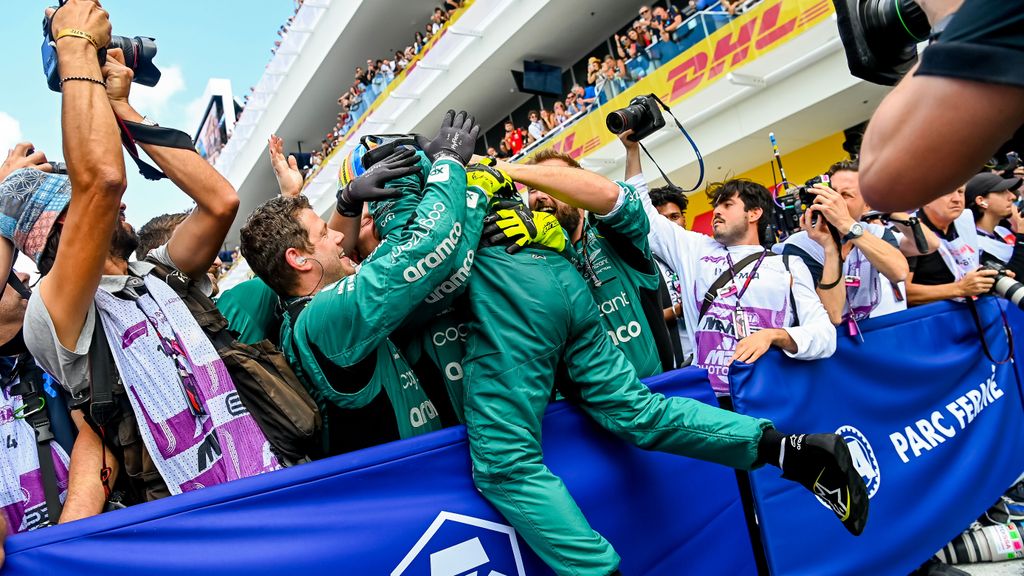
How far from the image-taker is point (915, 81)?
91 cm

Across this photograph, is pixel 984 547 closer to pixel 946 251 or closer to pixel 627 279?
pixel 946 251

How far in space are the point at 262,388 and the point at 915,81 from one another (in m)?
1.67

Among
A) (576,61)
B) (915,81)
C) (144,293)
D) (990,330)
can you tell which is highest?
(576,61)

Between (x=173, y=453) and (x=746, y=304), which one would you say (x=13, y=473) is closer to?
(x=173, y=453)

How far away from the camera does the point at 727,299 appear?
3094 millimetres

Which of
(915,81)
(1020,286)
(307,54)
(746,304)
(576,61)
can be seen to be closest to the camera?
(915,81)

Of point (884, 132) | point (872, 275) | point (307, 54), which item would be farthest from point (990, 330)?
point (307, 54)

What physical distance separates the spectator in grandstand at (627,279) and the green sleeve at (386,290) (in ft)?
2.16

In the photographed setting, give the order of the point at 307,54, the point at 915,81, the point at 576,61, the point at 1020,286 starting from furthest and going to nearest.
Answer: the point at 307,54 < the point at 576,61 < the point at 1020,286 < the point at 915,81

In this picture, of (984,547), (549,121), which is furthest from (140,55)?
(549,121)

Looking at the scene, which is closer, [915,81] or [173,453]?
[915,81]

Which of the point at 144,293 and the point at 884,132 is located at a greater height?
the point at 144,293

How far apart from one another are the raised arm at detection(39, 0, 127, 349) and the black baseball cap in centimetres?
511

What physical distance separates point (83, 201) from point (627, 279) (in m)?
1.78
